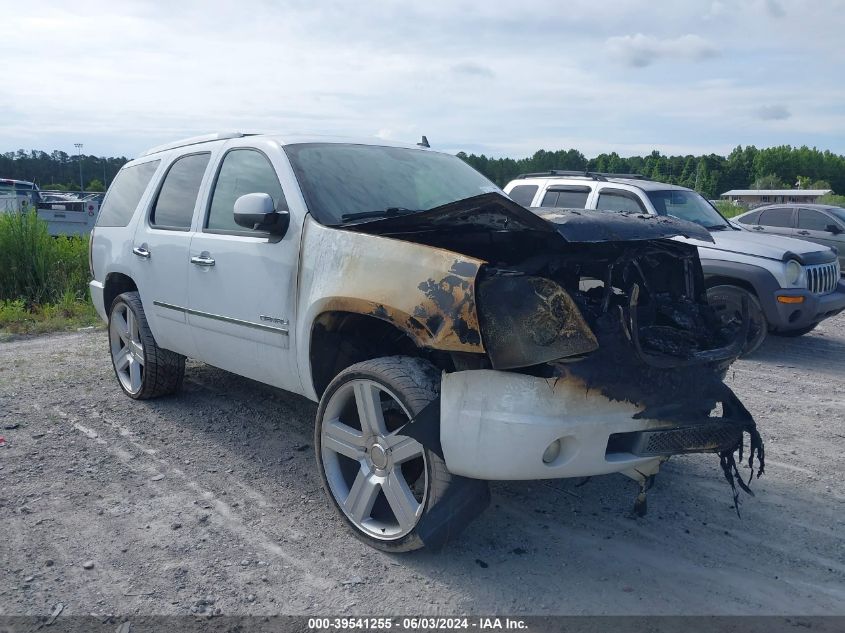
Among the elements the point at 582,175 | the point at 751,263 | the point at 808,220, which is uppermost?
the point at 582,175

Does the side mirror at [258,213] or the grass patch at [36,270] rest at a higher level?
the side mirror at [258,213]

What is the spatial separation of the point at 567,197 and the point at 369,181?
17.8 feet

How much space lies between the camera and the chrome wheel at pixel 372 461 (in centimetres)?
321

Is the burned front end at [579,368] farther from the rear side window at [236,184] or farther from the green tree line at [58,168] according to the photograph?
the green tree line at [58,168]

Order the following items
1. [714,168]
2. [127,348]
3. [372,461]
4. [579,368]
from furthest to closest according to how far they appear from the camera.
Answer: [714,168], [127,348], [372,461], [579,368]

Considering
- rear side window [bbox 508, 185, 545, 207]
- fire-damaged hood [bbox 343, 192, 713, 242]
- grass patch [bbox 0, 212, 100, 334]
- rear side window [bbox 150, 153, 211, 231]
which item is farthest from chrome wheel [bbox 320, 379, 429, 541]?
grass patch [bbox 0, 212, 100, 334]

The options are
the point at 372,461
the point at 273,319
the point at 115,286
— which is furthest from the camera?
the point at 115,286

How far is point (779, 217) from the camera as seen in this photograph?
48.7ft

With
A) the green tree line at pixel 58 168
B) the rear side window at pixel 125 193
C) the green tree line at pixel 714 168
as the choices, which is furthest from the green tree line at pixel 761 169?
the rear side window at pixel 125 193

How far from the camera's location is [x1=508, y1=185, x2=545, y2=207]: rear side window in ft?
31.2

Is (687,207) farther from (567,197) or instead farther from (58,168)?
(58,168)

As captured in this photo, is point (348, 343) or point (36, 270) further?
point (36, 270)

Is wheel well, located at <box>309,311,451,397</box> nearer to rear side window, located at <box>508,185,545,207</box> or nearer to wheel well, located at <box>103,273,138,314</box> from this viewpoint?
wheel well, located at <box>103,273,138,314</box>

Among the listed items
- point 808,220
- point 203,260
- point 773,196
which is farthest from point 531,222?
point 773,196
